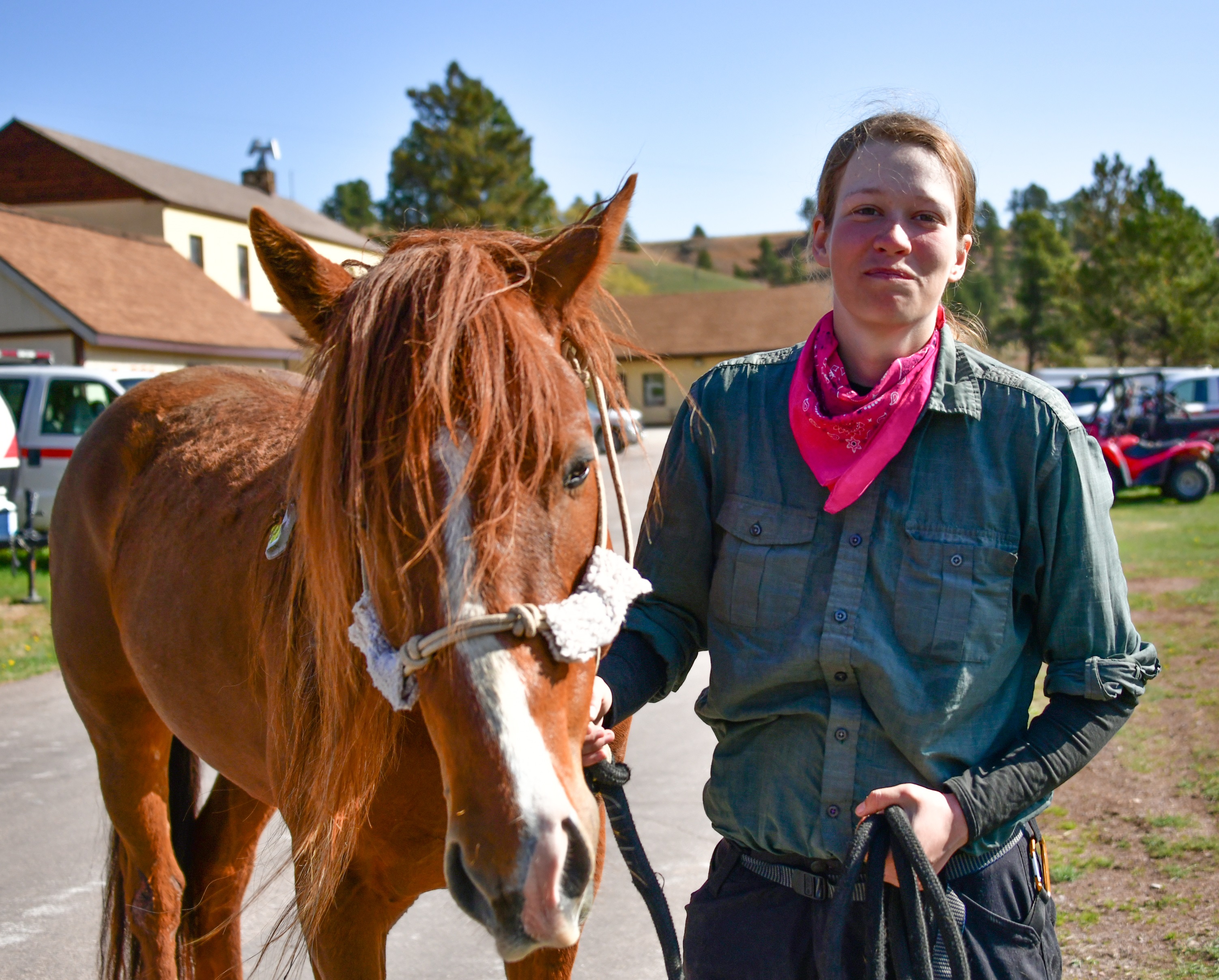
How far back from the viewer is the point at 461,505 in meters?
1.38

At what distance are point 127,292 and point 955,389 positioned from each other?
2059 centimetres

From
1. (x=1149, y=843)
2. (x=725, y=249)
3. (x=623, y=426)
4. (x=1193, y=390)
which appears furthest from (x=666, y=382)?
(x=725, y=249)

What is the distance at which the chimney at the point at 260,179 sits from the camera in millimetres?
37000

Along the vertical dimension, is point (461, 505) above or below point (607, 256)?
below

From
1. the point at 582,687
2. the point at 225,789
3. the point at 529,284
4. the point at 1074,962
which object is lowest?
the point at 1074,962

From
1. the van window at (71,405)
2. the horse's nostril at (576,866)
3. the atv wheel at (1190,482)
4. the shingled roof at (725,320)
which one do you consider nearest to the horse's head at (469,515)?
the horse's nostril at (576,866)

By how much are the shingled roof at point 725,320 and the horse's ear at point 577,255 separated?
4019 centimetres

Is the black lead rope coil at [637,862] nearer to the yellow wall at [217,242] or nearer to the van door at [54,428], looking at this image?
the van door at [54,428]

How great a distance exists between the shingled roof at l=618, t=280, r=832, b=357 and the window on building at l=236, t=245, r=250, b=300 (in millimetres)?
18015

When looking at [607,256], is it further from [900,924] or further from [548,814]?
[900,924]

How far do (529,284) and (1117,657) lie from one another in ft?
3.85

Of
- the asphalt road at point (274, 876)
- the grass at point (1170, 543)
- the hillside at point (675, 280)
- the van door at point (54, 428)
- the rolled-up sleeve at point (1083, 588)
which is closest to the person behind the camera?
the rolled-up sleeve at point (1083, 588)

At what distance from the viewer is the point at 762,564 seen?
5.79ft

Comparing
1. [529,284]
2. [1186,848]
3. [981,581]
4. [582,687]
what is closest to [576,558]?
[582,687]
